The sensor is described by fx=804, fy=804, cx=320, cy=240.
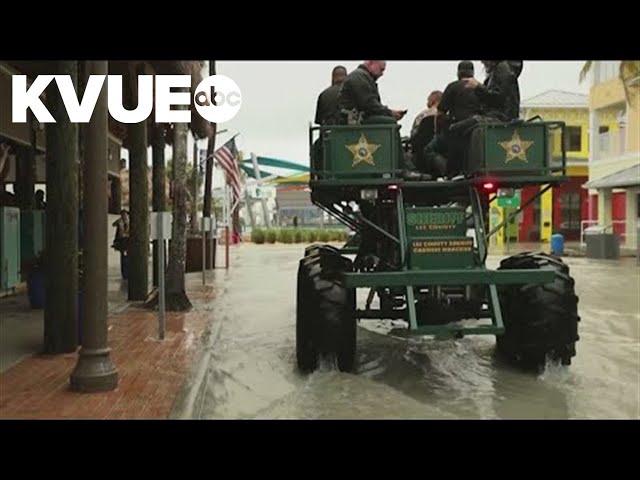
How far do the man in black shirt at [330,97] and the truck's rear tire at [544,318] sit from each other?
268cm

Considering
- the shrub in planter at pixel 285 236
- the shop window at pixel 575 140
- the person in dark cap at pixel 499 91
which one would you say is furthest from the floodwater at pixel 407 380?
the shop window at pixel 575 140

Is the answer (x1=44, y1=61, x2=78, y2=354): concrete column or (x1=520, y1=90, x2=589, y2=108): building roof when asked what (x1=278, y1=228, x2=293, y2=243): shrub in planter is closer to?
(x1=520, y1=90, x2=589, y2=108): building roof

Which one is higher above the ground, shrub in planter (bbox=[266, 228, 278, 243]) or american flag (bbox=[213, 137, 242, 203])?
american flag (bbox=[213, 137, 242, 203])

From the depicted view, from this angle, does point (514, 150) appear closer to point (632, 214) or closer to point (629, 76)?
point (629, 76)

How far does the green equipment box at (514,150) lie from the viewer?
749cm

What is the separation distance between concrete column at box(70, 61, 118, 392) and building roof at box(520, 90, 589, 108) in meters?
39.6

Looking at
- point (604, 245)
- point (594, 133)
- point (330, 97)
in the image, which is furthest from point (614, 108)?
point (330, 97)

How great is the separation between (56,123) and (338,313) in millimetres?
3620

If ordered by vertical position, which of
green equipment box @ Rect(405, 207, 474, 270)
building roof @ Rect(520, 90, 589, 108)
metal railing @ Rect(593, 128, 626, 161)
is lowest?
green equipment box @ Rect(405, 207, 474, 270)

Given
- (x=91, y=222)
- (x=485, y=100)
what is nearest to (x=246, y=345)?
(x=91, y=222)

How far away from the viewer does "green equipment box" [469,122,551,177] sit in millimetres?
7488

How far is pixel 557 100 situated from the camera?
45.3 meters

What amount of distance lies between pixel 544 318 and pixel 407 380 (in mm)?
1390

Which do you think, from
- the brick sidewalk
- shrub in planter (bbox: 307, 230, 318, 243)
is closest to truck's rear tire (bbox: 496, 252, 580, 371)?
the brick sidewalk
